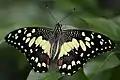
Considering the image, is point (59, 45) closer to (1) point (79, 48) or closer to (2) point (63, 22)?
(1) point (79, 48)

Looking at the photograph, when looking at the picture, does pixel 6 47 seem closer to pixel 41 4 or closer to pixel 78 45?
pixel 41 4

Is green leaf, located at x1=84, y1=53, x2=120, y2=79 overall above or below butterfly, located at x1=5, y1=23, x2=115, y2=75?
below

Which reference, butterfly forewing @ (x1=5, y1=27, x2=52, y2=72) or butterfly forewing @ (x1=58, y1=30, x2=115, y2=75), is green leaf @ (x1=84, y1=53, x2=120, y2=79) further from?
butterfly forewing @ (x1=5, y1=27, x2=52, y2=72)

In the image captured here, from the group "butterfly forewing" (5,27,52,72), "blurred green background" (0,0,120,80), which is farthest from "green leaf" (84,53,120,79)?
"butterfly forewing" (5,27,52,72)

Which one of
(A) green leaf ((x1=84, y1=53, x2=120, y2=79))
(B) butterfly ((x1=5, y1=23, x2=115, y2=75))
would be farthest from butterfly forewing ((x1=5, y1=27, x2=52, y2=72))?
(A) green leaf ((x1=84, y1=53, x2=120, y2=79))

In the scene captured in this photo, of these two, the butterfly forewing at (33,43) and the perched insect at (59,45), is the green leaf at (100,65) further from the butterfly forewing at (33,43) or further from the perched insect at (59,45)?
the butterfly forewing at (33,43)

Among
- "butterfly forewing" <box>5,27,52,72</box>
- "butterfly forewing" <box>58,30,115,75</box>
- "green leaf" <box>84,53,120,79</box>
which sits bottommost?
"green leaf" <box>84,53,120,79</box>

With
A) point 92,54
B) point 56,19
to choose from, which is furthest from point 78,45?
point 56,19

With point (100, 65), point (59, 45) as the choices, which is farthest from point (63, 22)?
point (100, 65)
